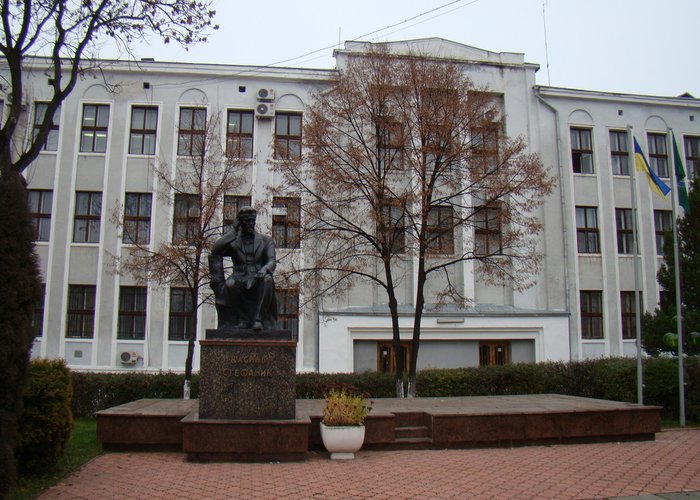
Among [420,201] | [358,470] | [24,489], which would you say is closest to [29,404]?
[24,489]

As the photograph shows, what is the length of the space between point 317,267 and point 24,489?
9402mm

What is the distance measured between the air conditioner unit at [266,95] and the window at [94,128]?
561 centimetres

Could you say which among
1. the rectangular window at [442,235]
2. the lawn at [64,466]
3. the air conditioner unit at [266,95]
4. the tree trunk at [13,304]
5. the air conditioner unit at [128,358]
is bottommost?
the lawn at [64,466]

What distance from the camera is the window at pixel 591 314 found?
76.2 feet

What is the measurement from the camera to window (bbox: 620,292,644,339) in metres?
23.4

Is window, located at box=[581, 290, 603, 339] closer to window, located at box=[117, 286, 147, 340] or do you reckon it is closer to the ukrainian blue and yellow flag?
the ukrainian blue and yellow flag

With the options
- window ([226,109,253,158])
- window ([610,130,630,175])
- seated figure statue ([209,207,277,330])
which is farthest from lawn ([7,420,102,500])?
window ([610,130,630,175])

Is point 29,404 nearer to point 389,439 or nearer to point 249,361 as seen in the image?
point 249,361

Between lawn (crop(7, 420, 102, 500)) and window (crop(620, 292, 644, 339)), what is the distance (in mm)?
19433

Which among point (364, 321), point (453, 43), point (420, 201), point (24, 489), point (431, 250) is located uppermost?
point (453, 43)

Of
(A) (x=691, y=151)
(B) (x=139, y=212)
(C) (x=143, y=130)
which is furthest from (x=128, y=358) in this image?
(A) (x=691, y=151)

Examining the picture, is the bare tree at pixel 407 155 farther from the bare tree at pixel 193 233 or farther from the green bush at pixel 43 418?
the green bush at pixel 43 418

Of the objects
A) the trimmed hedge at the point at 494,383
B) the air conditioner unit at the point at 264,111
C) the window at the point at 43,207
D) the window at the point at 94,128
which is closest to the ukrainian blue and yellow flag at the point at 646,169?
the trimmed hedge at the point at 494,383

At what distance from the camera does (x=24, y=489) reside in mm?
6938
